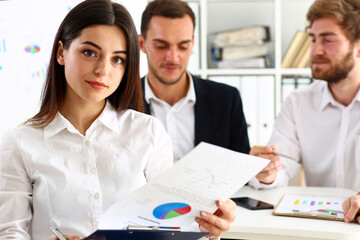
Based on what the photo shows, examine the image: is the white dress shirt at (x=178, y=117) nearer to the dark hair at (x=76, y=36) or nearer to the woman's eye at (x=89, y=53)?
the dark hair at (x=76, y=36)

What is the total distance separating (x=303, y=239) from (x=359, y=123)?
3.08 feet

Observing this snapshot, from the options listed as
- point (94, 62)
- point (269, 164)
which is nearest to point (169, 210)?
point (94, 62)

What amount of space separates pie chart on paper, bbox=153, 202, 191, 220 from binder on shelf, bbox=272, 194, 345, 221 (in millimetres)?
620

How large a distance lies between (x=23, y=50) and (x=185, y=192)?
1.55m

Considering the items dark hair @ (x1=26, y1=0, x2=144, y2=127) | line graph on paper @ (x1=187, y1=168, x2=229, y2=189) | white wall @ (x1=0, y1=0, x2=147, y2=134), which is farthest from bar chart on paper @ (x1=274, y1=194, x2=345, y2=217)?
white wall @ (x1=0, y1=0, x2=147, y2=134)

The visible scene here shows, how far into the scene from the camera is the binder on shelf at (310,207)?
160 centimetres

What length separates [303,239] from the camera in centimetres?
150

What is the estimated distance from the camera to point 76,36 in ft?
4.19

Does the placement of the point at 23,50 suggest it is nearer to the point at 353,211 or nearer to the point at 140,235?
the point at 140,235

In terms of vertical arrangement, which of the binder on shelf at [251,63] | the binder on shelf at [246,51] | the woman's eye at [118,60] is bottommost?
the binder on shelf at [251,63]

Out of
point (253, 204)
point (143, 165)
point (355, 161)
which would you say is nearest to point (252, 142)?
point (355, 161)

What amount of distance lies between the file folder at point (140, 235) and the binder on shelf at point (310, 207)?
666mm

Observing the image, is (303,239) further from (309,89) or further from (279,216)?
(309,89)

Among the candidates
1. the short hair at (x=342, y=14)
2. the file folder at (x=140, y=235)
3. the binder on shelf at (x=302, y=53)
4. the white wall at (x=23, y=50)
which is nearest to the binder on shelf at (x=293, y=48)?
the binder on shelf at (x=302, y=53)
